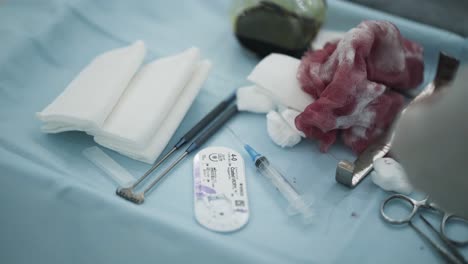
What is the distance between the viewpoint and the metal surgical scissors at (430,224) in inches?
25.4

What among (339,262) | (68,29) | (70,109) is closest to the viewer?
(339,262)

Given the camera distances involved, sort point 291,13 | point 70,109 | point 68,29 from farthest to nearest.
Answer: point 68,29, point 291,13, point 70,109

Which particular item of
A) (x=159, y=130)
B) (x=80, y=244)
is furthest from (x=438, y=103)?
(x=80, y=244)

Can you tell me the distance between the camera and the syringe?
720 mm

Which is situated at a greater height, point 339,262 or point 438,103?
point 438,103

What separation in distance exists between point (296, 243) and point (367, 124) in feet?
0.76

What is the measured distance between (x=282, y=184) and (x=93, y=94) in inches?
13.1

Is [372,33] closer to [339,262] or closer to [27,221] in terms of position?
[339,262]

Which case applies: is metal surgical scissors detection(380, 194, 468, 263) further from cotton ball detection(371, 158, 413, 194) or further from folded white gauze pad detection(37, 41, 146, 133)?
folded white gauze pad detection(37, 41, 146, 133)

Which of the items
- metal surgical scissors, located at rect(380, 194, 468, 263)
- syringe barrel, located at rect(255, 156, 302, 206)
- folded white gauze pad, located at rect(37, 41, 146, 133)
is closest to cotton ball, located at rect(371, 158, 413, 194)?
metal surgical scissors, located at rect(380, 194, 468, 263)

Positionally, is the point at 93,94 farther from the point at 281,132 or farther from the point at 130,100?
the point at 281,132

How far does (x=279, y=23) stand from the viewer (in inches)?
36.2

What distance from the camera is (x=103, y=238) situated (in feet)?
→ 2.31

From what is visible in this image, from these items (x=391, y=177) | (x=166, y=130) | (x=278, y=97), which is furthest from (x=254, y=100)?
(x=391, y=177)
